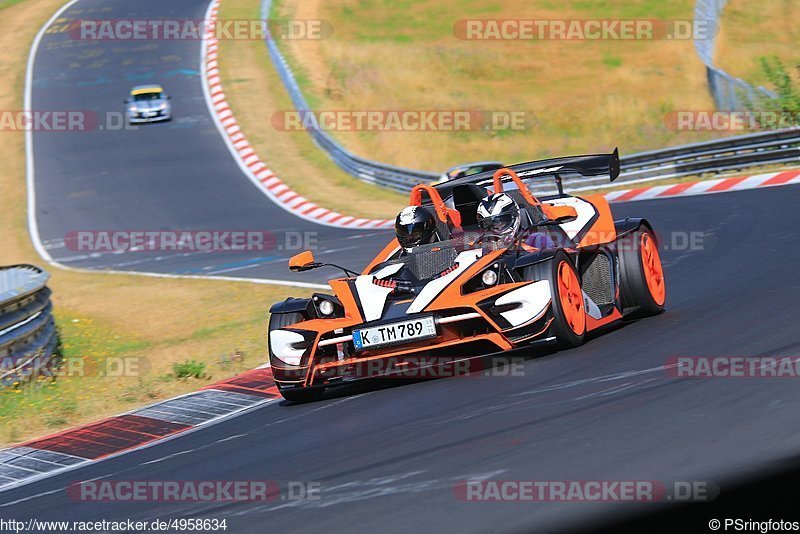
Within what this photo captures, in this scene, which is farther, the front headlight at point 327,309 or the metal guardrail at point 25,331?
the metal guardrail at point 25,331

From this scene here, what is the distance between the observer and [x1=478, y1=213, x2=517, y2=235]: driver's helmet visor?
981 centimetres

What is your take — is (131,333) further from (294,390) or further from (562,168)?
(562,168)

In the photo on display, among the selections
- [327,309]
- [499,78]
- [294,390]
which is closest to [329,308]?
[327,309]

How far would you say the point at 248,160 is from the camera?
3266cm

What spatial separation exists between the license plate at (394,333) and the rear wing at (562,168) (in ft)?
6.77

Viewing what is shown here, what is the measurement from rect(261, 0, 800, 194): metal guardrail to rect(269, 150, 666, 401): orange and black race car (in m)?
11.7

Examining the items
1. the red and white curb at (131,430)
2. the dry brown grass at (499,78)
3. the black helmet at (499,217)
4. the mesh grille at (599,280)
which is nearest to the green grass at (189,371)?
the red and white curb at (131,430)

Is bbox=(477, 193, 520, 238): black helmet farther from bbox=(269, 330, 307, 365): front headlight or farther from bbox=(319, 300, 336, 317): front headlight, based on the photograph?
bbox=(269, 330, 307, 365): front headlight

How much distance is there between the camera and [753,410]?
6203mm

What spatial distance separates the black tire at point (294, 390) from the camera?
945cm

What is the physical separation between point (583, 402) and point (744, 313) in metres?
3.01

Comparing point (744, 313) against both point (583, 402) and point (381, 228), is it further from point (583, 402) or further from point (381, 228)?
point (381, 228)

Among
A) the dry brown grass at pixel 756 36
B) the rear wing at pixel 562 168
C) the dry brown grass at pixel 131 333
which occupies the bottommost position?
the dry brown grass at pixel 131 333

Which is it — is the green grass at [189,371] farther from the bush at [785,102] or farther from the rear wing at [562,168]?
the bush at [785,102]
